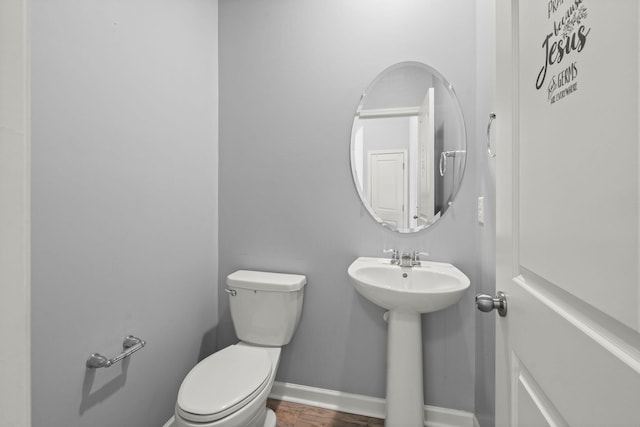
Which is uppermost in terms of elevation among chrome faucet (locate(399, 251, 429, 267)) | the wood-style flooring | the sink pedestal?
chrome faucet (locate(399, 251, 429, 267))

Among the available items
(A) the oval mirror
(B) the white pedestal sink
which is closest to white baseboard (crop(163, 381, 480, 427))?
(B) the white pedestal sink

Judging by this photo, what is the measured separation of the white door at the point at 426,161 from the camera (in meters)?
1.58

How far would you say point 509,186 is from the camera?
2.28 feet

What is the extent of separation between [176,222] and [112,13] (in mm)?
901

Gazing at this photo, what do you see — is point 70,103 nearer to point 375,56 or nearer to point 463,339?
point 375,56

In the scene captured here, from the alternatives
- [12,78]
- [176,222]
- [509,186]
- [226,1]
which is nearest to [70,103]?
[12,78]

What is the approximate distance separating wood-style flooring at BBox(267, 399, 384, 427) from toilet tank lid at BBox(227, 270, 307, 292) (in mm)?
697

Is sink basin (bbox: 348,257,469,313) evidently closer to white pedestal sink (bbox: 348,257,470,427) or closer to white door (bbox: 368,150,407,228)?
white pedestal sink (bbox: 348,257,470,427)

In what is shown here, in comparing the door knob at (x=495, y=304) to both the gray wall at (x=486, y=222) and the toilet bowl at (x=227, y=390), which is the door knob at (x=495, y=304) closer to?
the gray wall at (x=486, y=222)

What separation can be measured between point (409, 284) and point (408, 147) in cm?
73

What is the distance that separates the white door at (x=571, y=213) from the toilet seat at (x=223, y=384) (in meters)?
0.89

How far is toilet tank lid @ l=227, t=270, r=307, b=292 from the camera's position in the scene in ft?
5.15

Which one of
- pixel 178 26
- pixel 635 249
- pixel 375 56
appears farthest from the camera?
pixel 375 56

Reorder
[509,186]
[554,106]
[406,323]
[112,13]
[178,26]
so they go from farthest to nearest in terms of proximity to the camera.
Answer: [178,26]
[406,323]
[112,13]
[509,186]
[554,106]
